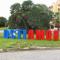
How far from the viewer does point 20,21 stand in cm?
2494

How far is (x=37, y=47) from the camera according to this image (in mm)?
14422

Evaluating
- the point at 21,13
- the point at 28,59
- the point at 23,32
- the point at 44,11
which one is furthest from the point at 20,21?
the point at 28,59

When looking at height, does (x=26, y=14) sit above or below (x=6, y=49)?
above

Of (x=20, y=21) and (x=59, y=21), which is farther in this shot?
(x=59, y=21)

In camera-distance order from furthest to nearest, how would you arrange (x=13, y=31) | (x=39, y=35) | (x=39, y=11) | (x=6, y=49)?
(x=39, y=11) → (x=13, y=31) → (x=39, y=35) → (x=6, y=49)

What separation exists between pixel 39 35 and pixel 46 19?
4374 millimetres

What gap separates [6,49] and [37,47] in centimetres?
197

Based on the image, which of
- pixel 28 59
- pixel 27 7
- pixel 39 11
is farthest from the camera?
pixel 27 7

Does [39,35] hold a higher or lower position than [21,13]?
lower

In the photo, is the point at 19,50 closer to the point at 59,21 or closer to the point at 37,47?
the point at 37,47

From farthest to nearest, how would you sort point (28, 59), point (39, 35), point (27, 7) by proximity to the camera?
1. point (27, 7)
2. point (39, 35)
3. point (28, 59)

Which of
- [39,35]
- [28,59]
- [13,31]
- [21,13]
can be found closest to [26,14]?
[21,13]

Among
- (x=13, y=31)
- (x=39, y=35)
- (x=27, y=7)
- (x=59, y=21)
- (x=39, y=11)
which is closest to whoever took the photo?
(x=39, y=35)

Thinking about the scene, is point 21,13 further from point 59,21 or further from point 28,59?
point 28,59
